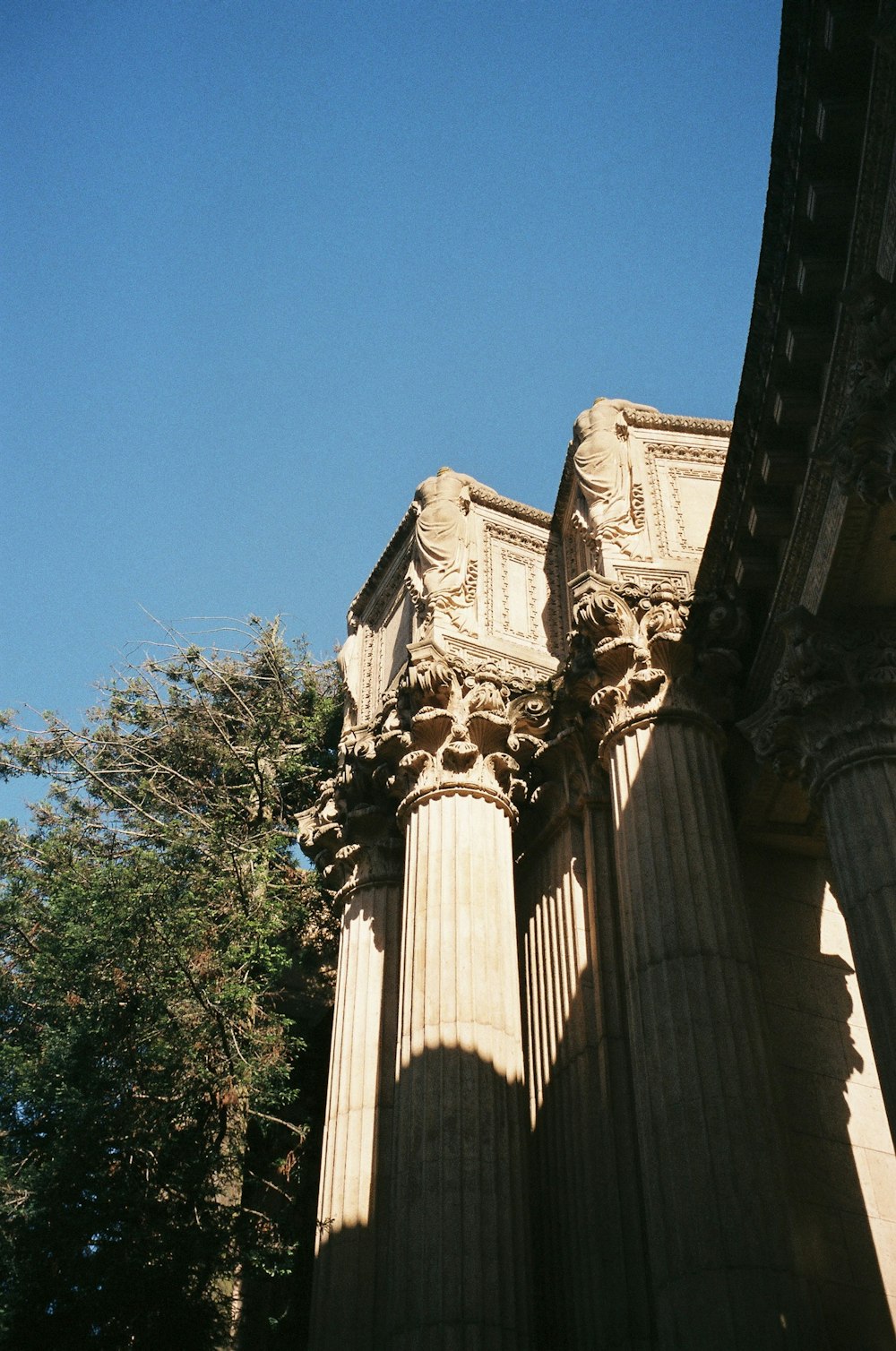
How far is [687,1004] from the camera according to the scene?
37.8 ft

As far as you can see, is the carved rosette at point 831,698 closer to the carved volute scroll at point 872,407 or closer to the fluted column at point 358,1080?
the carved volute scroll at point 872,407

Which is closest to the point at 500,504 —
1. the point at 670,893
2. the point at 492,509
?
the point at 492,509

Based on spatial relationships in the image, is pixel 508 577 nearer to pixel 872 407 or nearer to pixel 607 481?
pixel 607 481

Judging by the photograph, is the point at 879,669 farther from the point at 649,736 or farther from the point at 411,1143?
the point at 411,1143

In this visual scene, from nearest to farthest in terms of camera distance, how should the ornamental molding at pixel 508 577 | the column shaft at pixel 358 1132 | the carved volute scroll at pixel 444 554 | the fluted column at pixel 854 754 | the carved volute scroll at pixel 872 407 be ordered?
the fluted column at pixel 854 754 → the carved volute scroll at pixel 872 407 → the column shaft at pixel 358 1132 → the carved volute scroll at pixel 444 554 → the ornamental molding at pixel 508 577

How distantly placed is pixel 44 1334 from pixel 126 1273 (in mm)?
949

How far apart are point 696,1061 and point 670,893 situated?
1.71m

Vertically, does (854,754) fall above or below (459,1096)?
above

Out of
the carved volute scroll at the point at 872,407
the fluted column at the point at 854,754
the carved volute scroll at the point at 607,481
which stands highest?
the carved volute scroll at the point at 607,481

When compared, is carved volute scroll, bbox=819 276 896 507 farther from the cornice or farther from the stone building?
the cornice

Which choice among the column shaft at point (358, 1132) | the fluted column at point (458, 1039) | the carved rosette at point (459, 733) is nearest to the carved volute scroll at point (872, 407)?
the carved rosette at point (459, 733)

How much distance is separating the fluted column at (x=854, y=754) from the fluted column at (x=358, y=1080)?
5534 millimetres

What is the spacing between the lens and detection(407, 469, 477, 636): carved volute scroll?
1752 centimetres

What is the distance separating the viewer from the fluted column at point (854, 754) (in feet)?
32.4
